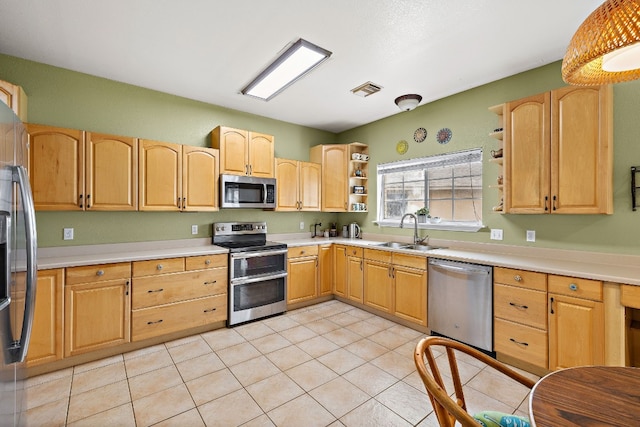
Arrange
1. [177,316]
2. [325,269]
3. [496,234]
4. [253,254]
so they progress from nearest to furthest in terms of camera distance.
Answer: [177,316] < [496,234] < [253,254] < [325,269]

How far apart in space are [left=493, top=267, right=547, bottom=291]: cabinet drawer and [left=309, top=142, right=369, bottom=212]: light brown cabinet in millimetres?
2245

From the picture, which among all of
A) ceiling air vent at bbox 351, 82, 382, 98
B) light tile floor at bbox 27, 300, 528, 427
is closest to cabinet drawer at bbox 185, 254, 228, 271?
light tile floor at bbox 27, 300, 528, 427

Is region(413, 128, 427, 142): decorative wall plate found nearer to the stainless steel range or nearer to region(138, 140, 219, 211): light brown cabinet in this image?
the stainless steel range

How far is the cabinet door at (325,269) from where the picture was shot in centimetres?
411

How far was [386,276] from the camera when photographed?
11.4ft

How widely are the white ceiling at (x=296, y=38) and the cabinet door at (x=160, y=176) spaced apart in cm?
74

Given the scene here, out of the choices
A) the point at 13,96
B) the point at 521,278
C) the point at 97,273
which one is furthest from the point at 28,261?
the point at 521,278

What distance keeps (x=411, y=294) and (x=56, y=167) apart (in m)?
3.65

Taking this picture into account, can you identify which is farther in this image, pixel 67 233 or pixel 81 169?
pixel 67 233

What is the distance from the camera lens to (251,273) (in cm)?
345

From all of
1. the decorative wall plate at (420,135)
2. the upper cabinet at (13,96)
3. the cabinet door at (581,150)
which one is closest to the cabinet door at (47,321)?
the upper cabinet at (13,96)

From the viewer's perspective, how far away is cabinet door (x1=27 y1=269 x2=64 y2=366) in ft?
7.39

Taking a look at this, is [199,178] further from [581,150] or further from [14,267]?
[581,150]

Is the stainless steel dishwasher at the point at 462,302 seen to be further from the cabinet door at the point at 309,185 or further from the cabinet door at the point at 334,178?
the cabinet door at the point at 309,185
